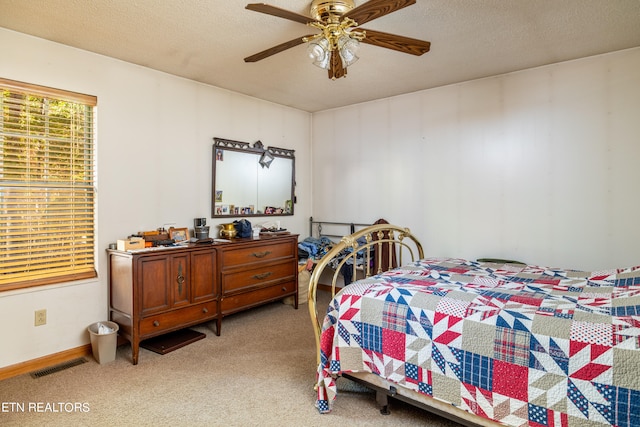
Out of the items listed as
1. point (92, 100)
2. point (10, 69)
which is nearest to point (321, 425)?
point (92, 100)

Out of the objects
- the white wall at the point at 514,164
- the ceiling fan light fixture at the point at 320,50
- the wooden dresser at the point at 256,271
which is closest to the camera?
the ceiling fan light fixture at the point at 320,50

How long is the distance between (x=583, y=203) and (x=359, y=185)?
2441mm

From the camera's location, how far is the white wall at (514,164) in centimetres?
319

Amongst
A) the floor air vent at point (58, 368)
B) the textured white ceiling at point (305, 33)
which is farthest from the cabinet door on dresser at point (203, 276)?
the textured white ceiling at point (305, 33)

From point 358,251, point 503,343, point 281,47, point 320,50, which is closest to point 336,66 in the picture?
point 320,50

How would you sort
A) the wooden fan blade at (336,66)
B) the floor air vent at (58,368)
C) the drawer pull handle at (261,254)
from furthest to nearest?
the drawer pull handle at (261,254) < the floor air vent at (58,368) < the wooden fan blade at (336,66)

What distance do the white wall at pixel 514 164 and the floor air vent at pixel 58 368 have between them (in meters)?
Result: 3.31

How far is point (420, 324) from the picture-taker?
6.07 ft

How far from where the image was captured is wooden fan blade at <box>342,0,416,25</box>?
1.90 m

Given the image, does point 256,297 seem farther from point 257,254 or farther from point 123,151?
point 123,151

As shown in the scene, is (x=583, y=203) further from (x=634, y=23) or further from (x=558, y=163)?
(x=634, y=23)

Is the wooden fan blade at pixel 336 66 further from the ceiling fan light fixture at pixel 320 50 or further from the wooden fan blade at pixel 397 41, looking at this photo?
the wooden fan blade at pixel 397 41

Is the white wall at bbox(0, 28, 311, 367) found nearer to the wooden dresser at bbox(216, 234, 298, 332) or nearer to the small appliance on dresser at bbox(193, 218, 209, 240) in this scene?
the small appliance on dresser at bbox(193, 218, 209, 240)

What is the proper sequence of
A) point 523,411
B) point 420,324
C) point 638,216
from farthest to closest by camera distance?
point 638,216, point 420,324, point 523,411
